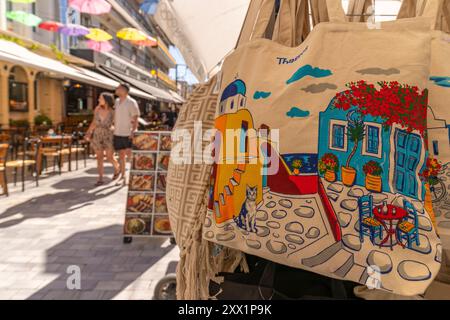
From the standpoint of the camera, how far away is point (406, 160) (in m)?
0.81

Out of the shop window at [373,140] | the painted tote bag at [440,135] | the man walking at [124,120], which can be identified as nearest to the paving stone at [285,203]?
the shop window at [373,140]

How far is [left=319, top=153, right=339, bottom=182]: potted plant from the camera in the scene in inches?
33.4

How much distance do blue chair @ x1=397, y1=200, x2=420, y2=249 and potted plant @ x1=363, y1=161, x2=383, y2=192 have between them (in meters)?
0.07

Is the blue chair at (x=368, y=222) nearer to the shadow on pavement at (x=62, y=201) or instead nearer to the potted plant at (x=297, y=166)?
the potted plant at (x=297, y=166)

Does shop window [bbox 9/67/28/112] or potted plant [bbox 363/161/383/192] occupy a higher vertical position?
shop window [bbox 9/67/28/112]

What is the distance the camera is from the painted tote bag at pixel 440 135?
860mm

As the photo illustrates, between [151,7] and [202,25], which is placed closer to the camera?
Result: [202,25]

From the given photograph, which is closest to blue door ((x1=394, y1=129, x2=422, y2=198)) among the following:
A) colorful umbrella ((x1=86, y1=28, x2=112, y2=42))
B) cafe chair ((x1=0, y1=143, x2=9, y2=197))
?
cafe chair ((x1=0, y1=143, x2=9, y2=197))

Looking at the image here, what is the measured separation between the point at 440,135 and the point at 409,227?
0.26 m

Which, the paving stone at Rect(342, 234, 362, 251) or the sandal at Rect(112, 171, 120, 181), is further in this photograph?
the sandal at Rect(112, 171, 120, 181)

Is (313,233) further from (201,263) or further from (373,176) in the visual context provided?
(201,263)

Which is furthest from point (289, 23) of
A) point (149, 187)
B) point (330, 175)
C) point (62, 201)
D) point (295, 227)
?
point (62, 201)

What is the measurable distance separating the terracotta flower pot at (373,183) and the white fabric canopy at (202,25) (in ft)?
3.25

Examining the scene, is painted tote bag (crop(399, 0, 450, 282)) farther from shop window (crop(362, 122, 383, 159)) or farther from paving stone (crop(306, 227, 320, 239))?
paving stone (crop(306, 227, 320, 239))
